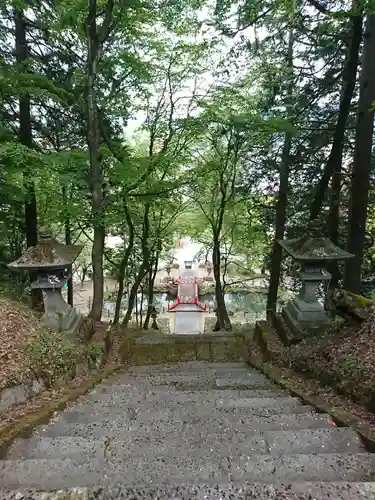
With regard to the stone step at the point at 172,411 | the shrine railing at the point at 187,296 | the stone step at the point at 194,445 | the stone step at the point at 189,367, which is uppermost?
the stone step at the point at 194,445

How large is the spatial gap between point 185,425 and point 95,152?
5684mm

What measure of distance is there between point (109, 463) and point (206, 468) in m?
0.61

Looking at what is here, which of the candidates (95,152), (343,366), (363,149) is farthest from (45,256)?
Answer: (363,149)

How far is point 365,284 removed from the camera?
32.6ft

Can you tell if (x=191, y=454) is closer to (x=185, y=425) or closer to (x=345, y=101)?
(x=185, y=425)

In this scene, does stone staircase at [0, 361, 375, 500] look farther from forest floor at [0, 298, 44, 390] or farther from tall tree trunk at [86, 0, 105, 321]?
tall tree trunk at [86, 0, 105, 321]

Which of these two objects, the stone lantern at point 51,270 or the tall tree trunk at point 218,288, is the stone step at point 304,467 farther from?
the tall tree trunk at point 218,288

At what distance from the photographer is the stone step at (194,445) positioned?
2.38 metres

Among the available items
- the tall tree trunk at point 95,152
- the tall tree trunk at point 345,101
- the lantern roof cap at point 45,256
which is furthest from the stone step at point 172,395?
the tall tree trunk at point 345,101

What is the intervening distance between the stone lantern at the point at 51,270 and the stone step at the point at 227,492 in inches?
164

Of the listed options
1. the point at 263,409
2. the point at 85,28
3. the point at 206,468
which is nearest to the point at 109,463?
the point at 206,468

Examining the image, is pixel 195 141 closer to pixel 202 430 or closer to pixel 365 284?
pixel 365 284

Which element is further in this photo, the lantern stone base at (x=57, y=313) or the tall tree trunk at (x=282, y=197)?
the tall tree trunk at (x=282, y=197)

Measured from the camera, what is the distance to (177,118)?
9.12 m
